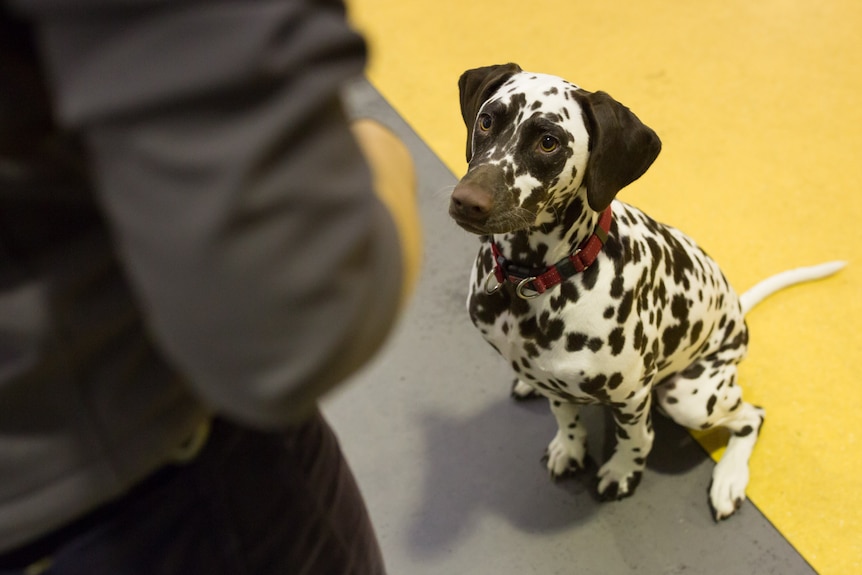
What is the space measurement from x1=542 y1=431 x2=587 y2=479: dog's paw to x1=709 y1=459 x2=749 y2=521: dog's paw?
0.35 meters

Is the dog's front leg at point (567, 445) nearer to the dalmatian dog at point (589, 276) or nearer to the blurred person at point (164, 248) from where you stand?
the dalmatian dog at point (589, 276)

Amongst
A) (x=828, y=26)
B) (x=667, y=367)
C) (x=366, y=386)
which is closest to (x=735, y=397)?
(x=667, y=367)

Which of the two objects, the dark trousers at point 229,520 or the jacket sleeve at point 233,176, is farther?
the dark trousers at point 229,520

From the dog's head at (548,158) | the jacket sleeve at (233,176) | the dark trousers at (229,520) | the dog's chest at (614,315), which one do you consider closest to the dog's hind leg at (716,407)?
the dog's chest at (614,315)

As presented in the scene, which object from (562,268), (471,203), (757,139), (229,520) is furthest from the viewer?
(757,139)

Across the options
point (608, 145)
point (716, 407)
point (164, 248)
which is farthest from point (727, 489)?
point (164, 248)

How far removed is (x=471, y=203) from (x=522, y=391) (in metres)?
0.96

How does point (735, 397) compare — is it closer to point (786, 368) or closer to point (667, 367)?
point (667, 367)

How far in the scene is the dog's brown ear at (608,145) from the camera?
4.53 ft

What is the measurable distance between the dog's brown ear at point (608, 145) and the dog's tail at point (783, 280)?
102cm

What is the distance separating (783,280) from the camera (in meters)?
2.27

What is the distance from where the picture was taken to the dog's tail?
2215 millimetres

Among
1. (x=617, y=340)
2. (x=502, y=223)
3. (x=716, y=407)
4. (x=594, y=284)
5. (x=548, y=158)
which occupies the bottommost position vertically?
(x=716, y=407)

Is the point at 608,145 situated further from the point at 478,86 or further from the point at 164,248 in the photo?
the point at 164,248
